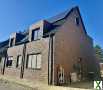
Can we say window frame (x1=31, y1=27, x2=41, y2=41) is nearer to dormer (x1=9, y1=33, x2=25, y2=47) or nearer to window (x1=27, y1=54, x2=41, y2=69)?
window (x1=27, y1=54, x2=41, y2=69)

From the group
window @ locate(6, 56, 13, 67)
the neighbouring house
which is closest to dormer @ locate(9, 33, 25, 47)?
the neighbouring house

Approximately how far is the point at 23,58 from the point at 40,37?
3866 millimetres

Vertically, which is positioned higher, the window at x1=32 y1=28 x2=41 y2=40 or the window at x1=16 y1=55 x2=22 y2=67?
the window at x1=32 y1=28 x2=41 y2=40

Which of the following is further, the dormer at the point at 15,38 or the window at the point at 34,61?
the dormer at the point at 15,38

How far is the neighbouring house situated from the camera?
16.2 meters

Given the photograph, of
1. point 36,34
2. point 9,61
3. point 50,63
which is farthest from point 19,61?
point 50,63

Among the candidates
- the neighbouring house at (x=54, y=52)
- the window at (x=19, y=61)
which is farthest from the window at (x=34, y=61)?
the window at (x=19, y=61)

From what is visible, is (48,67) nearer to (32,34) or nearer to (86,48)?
(32,34)

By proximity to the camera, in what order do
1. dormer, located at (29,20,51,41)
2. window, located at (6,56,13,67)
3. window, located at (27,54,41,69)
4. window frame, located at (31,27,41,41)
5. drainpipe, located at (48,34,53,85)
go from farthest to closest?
1. window, located at (6,56,13,67)
2. window frame, located at (31,27,41,41)
3. dormer, located at (29,20,51,41)
4. window, located at (27,54,41,69)
5. drainpipe, located at (48,34,53,85)

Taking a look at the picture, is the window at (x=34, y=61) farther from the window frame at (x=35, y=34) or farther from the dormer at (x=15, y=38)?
the dormer at (x=15, y=38)

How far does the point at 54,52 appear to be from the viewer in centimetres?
1595

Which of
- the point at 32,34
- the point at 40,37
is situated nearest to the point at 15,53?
the point at 32,34

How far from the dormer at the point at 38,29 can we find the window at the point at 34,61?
225 cm

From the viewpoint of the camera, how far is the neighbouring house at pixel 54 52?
16.2 meters
